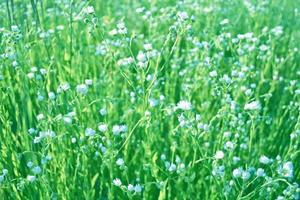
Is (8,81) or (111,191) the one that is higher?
(8,81)

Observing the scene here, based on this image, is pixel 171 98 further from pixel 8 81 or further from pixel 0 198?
pixel 0 198

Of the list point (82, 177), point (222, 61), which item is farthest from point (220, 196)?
point (222, 61)

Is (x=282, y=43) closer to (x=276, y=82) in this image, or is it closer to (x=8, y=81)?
(x=276, y=82)

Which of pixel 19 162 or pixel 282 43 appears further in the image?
pixel 282 43

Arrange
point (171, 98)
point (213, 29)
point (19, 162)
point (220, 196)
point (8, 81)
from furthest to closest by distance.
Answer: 1. point (213, 29)
2. point (171, 98)
3. point (8, 81)
4. point (19, 162)
5. point (220, 196)

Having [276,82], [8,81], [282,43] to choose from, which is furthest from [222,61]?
[8,81]

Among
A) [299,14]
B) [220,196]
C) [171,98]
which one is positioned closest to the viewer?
[220,196]
